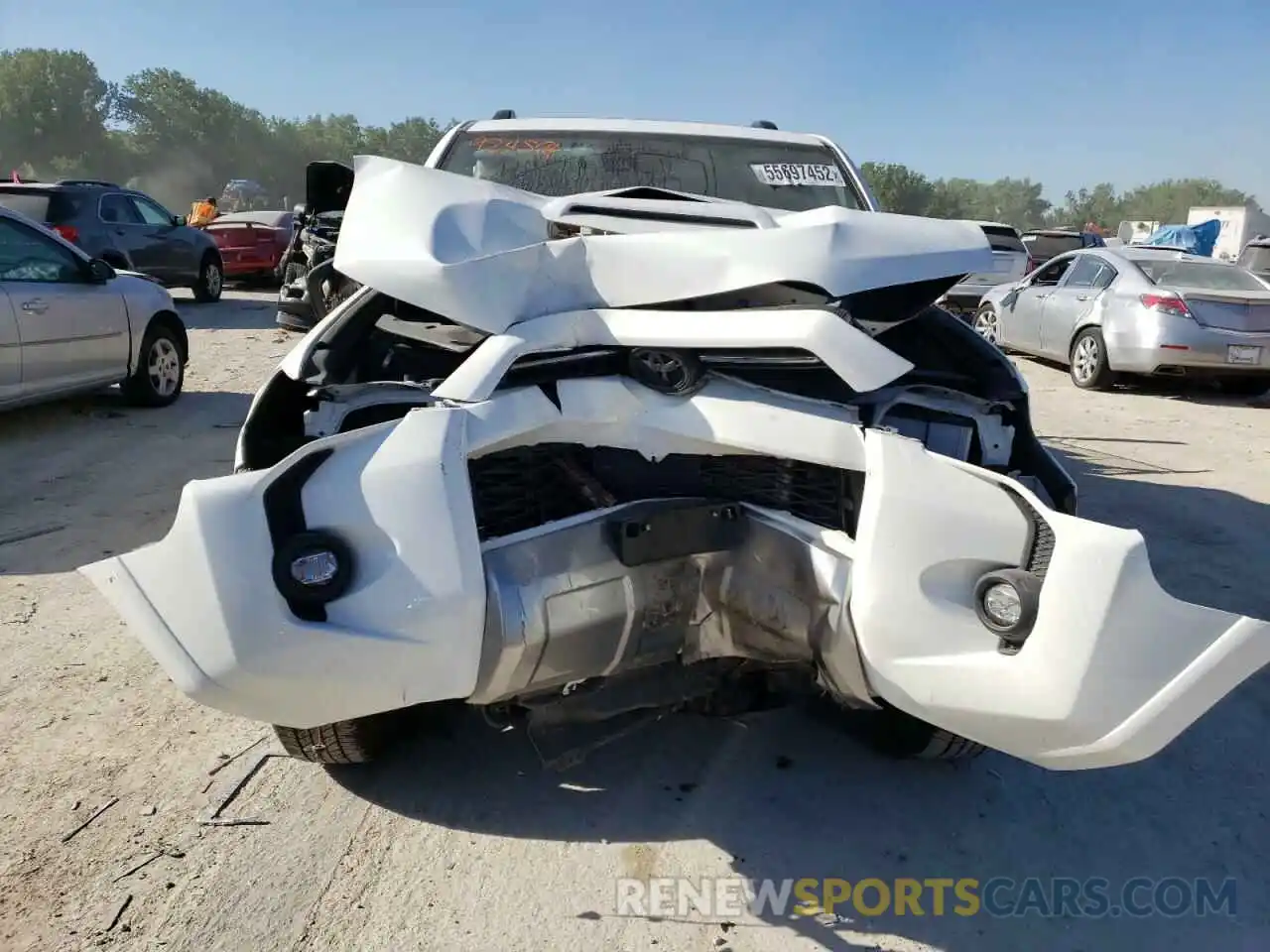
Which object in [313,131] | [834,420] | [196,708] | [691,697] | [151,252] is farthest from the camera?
[313,131]

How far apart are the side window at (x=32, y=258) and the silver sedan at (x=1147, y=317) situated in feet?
31.9

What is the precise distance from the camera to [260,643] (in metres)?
1.97

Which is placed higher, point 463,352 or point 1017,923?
point 463,352

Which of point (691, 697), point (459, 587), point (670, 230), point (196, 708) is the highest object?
point (670, 230)

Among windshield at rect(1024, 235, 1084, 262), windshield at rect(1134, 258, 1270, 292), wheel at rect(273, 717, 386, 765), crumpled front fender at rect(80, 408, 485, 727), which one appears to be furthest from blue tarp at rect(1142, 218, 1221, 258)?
crumpled front fender at rect(80, 408, 485, 727)

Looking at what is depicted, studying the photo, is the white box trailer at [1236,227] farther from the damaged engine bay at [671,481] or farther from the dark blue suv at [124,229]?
the damaged engine bay at [671,481]

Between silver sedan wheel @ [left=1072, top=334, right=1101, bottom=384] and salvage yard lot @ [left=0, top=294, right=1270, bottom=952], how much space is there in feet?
24.8

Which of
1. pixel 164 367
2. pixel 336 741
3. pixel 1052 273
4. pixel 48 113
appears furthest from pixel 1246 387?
pixel 48 113

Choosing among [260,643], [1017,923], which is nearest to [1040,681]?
[1017,923]

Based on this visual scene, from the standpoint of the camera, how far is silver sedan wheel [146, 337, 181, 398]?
804 cm

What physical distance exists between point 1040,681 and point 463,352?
1802mm

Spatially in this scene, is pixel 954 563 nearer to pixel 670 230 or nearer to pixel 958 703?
pixel 958 703

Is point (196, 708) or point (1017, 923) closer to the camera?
point (1017, 923)

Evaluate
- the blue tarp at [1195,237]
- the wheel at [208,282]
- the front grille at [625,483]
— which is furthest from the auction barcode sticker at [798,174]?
the blue tarp at [1195,237]
